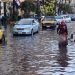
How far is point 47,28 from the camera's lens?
2002 inches

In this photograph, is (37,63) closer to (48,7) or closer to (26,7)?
(26,7)

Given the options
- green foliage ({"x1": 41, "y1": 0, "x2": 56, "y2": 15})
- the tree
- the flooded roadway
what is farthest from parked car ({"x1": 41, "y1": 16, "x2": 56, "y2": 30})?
green foliage ({"x1": 41, "y1": 0, "x2": 56, "y2": 15})

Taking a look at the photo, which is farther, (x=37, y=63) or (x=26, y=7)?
(x=26, y=7)

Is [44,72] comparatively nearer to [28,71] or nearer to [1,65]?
[28,71]

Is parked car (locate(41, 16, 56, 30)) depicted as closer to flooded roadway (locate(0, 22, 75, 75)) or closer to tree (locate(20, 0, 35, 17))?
tree (locate(20, 0, 35, 17))

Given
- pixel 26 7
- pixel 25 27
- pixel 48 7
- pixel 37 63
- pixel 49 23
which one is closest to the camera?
pixel 37 63

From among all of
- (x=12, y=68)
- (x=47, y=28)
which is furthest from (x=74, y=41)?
(x=47, y=28)

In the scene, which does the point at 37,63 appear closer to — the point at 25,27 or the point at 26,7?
the point at 25,27

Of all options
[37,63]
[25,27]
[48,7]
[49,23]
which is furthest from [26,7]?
[37,63]

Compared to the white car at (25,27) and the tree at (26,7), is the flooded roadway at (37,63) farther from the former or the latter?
the tree at (26,7)

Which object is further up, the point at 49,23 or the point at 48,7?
the point at 49,23

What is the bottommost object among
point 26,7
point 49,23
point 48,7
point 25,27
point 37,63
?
point 48,7

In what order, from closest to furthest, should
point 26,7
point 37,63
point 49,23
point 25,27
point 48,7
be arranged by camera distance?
1. point 37,63
2. point 25,27
3. point 49,23
4. point 26,7
5. point 48,7

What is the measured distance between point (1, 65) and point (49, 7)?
2963 inches
